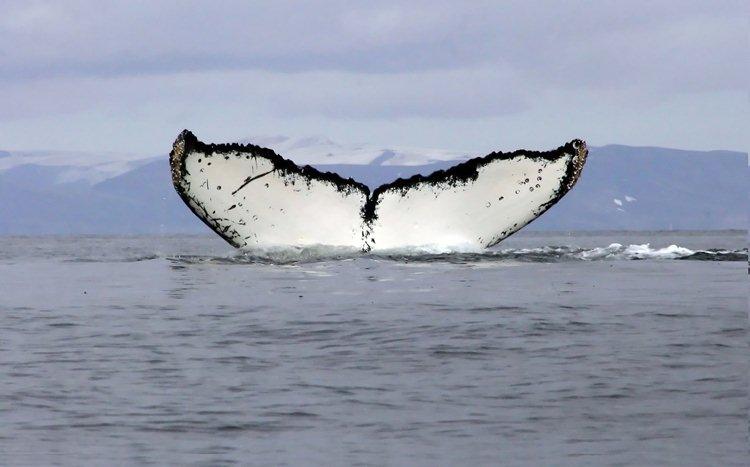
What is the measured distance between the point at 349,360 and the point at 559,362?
1386 millimetres

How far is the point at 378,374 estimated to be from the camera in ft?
28.3

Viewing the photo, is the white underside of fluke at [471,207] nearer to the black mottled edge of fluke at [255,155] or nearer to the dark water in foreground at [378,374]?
the black mottled edge of fluke at [255,155]

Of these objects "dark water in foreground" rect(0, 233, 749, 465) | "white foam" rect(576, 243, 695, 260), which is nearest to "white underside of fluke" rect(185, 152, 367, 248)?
"dark water in foreground" rect(0, 233, 749, 465)

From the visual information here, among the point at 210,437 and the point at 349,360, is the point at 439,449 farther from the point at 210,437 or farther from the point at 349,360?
the point at 349,360

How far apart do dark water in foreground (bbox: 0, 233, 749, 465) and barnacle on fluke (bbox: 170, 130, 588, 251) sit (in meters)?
1.34

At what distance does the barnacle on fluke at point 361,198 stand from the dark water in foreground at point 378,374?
52.9 inches

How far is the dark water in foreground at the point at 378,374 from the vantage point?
257 inches

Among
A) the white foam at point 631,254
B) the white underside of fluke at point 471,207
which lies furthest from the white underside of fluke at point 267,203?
the white foam at point 631,254

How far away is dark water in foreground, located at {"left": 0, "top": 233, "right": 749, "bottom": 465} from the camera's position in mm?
6523

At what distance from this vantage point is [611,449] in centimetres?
638

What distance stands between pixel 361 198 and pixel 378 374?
8.52 metres

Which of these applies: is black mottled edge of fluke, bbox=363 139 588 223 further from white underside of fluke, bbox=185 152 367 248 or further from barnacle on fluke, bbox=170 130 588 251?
white underside of fluke, bbox=185 152 367 248

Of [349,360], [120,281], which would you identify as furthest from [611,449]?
[120,281]

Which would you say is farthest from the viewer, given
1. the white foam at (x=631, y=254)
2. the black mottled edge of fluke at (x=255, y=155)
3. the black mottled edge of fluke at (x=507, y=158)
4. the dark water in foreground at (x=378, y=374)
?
the white foam at (x=631, y=254)
